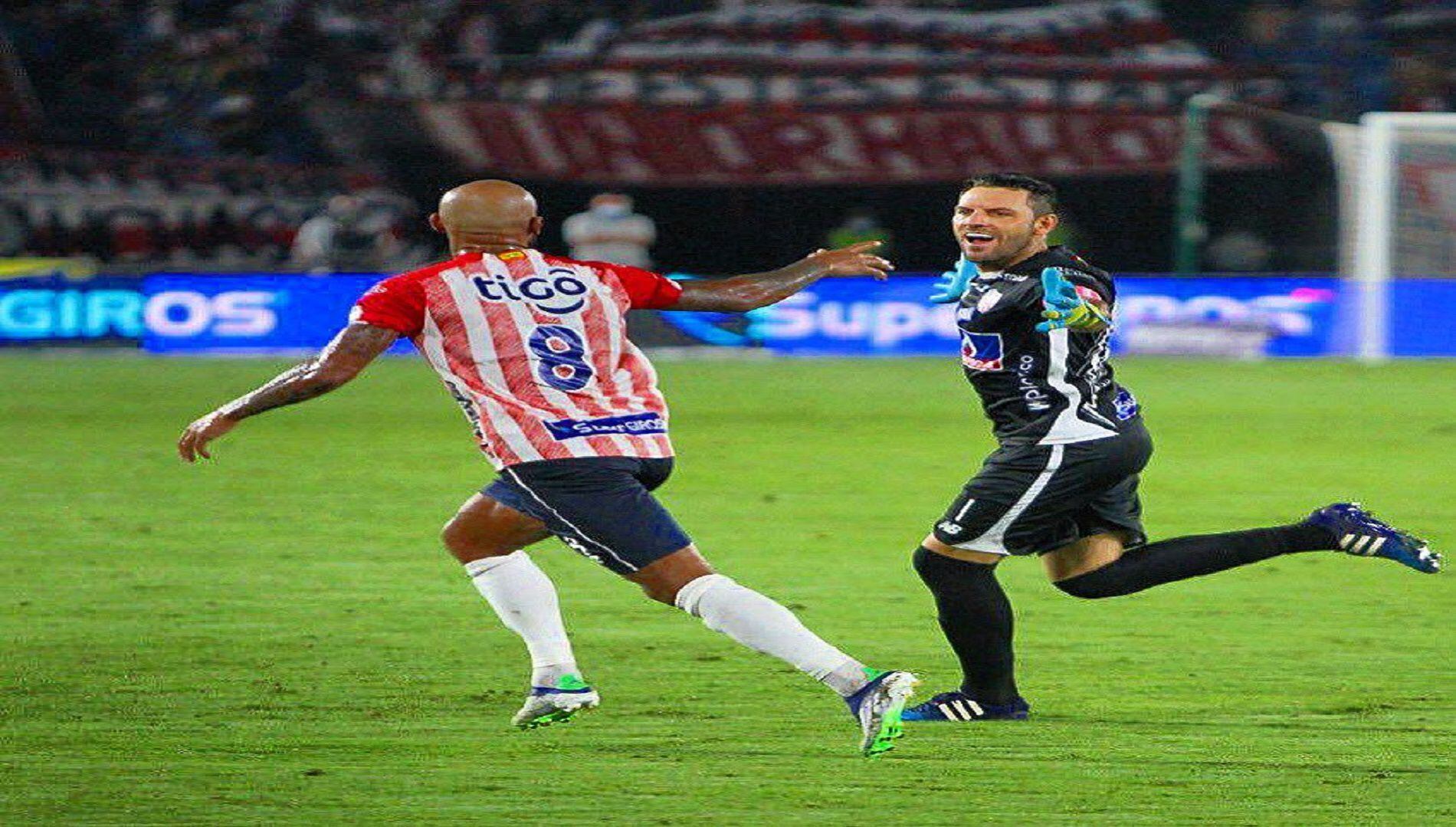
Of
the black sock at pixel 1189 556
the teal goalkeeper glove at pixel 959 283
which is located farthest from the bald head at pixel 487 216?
the black sock at pixel 1189 556

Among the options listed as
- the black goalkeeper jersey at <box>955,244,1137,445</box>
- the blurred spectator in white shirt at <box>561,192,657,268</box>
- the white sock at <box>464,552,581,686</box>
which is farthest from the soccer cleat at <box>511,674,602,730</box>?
the blurred spectator in white shirt at <box>561,192,657,268</box>

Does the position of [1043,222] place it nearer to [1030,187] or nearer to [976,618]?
[1030,187]

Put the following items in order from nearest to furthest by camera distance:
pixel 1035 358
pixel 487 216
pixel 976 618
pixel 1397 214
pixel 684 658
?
1. pixel 487 216
2. pixel 1035 358
3. pixel 976 618
4. pixel 684 658
5. pixel 1397 214

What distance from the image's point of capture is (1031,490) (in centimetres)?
547

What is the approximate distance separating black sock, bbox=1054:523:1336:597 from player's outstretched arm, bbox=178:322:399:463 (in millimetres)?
1936

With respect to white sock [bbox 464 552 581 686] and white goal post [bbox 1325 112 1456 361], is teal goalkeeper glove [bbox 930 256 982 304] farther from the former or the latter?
white goal post [bbox 1325 112 1456 361]

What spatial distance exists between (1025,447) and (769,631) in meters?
0.88

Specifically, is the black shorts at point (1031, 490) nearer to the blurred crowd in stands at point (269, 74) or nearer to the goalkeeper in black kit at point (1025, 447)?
the goalkeeper in black kit at point (1025, 447)

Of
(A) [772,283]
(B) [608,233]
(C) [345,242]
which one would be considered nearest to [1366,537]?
(A) [772,283]

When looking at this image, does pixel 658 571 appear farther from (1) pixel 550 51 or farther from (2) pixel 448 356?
(1) pixel 550 51

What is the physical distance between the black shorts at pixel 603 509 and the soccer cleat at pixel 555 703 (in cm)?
45

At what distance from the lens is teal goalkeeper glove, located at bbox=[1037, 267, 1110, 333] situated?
17.1 feet

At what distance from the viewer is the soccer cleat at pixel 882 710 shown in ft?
16.5

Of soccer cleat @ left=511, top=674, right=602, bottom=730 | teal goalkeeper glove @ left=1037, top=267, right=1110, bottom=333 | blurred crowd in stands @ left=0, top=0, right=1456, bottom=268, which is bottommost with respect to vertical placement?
soccer cleat @ left=511, top=674, right=602, bottom=730
